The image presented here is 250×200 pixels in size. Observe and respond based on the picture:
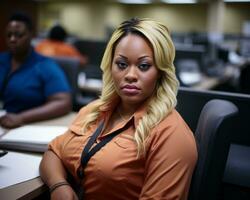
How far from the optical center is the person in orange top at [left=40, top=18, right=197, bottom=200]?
995mm

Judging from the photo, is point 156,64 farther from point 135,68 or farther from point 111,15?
point 111,15

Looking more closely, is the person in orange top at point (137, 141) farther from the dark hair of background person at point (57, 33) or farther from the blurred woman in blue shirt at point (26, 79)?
the dark hair of background person at point (57, 33)

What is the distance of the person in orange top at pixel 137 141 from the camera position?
1.00 metres

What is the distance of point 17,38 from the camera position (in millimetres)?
1947

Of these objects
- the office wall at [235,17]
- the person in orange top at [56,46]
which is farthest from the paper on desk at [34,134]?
the office wall at [235,17]

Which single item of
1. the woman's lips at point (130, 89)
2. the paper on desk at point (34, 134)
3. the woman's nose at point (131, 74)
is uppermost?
the woman's nose at point (131, 74)

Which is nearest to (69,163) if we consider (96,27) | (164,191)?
(164,191)

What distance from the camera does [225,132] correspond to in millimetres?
990

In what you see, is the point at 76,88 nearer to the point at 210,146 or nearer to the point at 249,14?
the point at 210,146

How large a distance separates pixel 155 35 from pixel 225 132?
36 centimetres

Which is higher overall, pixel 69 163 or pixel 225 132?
pixel 225 132

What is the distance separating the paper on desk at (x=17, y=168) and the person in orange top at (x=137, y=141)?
2.1 inches

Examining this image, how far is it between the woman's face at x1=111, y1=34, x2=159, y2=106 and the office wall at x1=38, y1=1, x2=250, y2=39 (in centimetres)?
888

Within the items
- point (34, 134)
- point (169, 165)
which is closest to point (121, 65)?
point (169, 165)
